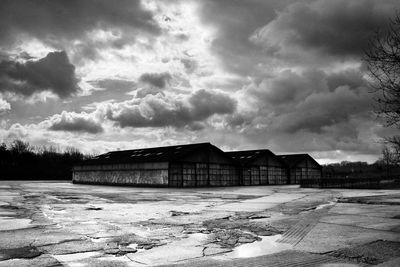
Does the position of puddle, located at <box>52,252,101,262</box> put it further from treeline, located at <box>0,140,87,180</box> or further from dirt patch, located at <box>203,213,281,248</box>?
treeline, located at <box>0,140,87,180</box>

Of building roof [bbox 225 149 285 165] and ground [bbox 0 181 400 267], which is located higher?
building roof [bbox 225 149 285 165]

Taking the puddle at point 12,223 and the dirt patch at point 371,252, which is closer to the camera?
the dirt patch at point 371,252

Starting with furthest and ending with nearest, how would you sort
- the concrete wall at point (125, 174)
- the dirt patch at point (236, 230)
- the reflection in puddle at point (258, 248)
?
the concrete wall at point (125, 174) < the dirt patch at point (236, 230) < the reflection in puddle at point (258, 248)

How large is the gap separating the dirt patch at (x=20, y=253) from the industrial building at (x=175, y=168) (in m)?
30.7

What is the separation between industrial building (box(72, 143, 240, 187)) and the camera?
3788cm

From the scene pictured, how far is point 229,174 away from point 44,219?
35.5 metres

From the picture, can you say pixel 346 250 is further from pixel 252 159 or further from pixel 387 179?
pixel 387 179

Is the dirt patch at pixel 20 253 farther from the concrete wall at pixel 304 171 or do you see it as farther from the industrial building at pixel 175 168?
the concrete wall at pixel 304 171

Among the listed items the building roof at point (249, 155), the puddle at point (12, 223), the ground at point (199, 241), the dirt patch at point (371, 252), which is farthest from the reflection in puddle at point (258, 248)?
the building roof at point (249, 155)

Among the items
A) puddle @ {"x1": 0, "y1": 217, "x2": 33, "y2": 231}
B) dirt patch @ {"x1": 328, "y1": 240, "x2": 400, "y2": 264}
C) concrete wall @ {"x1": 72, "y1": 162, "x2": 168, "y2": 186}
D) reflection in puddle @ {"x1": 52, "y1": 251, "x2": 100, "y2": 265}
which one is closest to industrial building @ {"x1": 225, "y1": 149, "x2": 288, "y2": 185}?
concrete wall @ {"x1": 72, "y1": 162, "x2": 168, "y2": 186}

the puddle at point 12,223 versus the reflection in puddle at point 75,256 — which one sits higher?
the puddle at point 12,223

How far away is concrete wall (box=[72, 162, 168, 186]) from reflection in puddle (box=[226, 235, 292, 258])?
30.4m

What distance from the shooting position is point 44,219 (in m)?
10.3

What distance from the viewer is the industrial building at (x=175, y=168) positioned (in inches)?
1491
